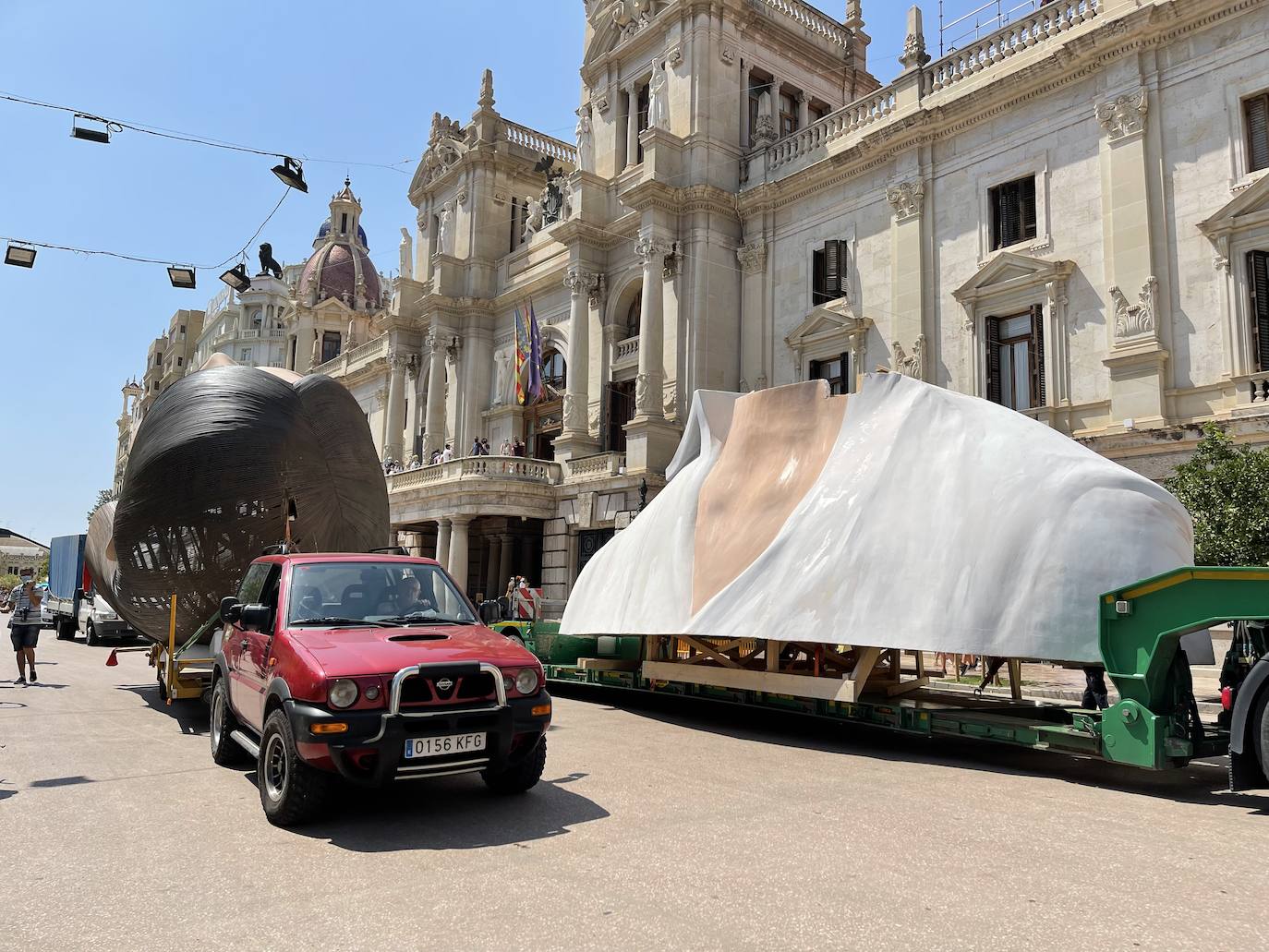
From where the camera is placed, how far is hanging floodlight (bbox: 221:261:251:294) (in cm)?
2186

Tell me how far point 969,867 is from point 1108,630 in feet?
11.1

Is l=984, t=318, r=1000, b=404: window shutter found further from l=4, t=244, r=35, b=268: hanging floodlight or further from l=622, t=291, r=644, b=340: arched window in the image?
l=4, t=244, r=35, b=268: hanging floodlight

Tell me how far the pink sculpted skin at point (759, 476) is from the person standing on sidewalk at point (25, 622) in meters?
12.0

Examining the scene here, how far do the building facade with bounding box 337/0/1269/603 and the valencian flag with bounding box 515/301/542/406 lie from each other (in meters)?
1.17

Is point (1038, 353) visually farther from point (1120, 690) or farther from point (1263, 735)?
point (1263, 735)

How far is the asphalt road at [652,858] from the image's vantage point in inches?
167

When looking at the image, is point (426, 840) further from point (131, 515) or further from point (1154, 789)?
point (131, 515)

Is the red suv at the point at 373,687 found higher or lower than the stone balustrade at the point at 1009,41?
lower

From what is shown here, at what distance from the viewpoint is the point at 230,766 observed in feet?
27.1

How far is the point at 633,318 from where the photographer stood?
31.8m

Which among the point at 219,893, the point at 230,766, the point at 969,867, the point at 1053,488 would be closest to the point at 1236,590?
the point at 1053,488

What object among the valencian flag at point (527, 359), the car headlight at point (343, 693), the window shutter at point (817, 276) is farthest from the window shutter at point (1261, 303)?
the valencian flag at point (527, 359)

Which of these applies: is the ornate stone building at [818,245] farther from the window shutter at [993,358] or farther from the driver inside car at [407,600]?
the driver inside car at [407,600]

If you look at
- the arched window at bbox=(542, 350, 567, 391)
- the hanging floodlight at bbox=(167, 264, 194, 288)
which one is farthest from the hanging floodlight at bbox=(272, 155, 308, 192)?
the arched window at bbox=(542, 350, 567, 391)
